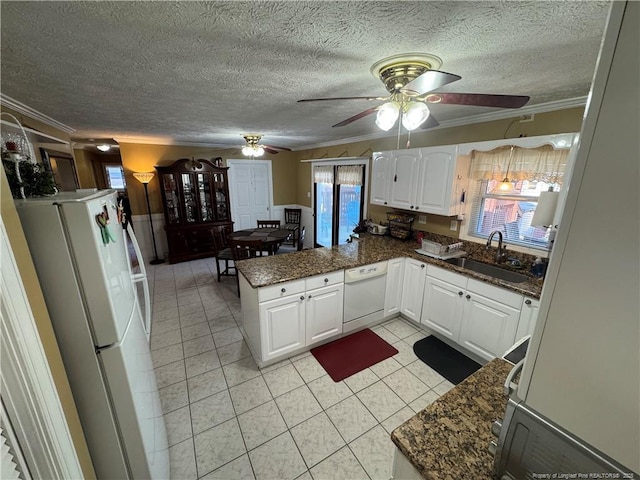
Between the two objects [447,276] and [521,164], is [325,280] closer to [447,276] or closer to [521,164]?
[447,276]

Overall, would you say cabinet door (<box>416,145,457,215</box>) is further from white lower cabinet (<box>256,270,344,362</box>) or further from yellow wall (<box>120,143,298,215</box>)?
yellow wall (<box>120,143,298,215</box>)

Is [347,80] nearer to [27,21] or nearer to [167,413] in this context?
[27,21]

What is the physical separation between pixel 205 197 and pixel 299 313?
150 inches

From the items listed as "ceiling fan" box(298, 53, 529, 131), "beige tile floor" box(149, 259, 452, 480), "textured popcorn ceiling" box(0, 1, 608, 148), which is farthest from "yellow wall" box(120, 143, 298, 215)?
"ceiling fan" box(298, 53, 529, 131)

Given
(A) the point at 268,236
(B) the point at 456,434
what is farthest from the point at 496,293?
(A) the point at 268,236

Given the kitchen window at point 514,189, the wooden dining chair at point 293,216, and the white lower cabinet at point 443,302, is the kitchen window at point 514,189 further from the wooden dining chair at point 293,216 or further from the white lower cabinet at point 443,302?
the wooden dining chair at point 293,216

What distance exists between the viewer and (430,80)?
1196 millimetres

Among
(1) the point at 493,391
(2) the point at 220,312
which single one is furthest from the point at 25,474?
(2) the point at 220,312

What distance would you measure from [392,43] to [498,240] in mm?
2360

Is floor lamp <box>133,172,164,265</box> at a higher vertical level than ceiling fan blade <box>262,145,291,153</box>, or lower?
lower

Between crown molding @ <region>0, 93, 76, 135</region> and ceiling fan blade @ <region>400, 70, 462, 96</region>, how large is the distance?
2995mm

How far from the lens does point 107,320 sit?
955 mm

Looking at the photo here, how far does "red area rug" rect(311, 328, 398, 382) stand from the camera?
7.70ft

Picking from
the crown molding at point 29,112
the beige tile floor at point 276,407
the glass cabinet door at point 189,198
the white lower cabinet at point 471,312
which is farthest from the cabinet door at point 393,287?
the glass cabinet door at point 189,198
